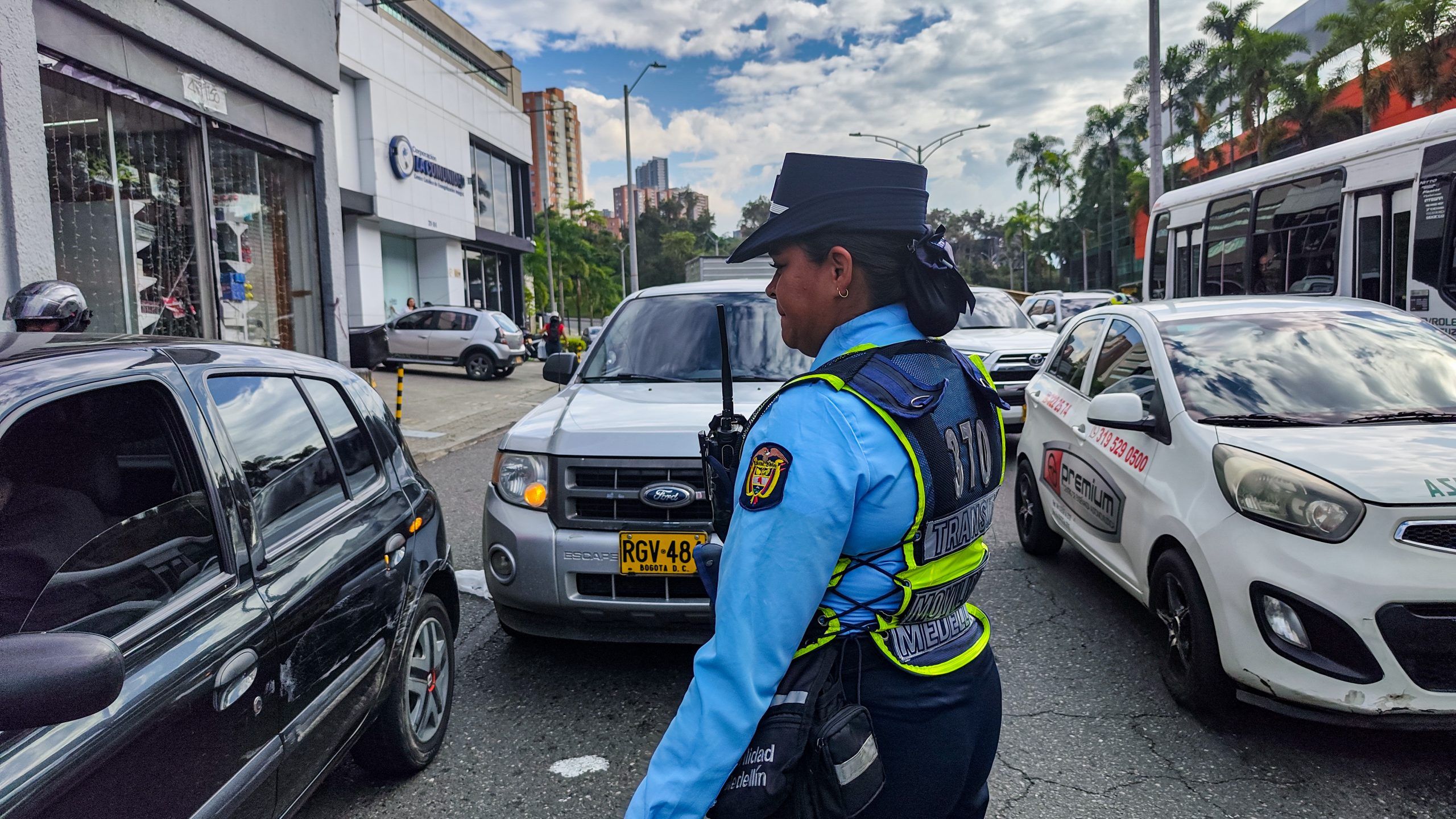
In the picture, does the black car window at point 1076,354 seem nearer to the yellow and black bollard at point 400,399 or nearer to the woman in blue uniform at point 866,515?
the woman in blue uniform at point 866,515

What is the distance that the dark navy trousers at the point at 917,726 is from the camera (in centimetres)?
138

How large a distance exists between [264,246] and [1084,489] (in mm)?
10338

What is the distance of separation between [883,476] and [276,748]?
1756mm

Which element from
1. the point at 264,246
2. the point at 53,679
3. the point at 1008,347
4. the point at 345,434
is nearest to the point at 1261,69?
the point at 1008,347

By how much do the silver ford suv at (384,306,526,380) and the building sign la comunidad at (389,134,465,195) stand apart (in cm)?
636

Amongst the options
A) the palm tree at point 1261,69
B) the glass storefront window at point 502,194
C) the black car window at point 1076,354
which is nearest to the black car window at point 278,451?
the black car window at point 1076,354

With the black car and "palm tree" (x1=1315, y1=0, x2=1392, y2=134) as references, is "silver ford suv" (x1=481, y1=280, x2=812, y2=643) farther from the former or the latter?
"palm tree" (x1=1315, y1=0, x2=1392, y2=134)

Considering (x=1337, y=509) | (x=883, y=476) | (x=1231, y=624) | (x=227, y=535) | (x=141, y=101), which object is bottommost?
(x=1231, y=624)

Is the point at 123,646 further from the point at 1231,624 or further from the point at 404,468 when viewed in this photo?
the point at 1231,624

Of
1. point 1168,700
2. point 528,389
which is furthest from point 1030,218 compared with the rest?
point 1168,700

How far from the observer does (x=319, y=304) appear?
40.3ft

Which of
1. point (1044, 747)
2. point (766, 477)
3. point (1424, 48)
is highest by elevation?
point (1424, 48)

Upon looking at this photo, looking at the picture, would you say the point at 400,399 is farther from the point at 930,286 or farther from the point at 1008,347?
the point at 930,286

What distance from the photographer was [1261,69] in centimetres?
4100
